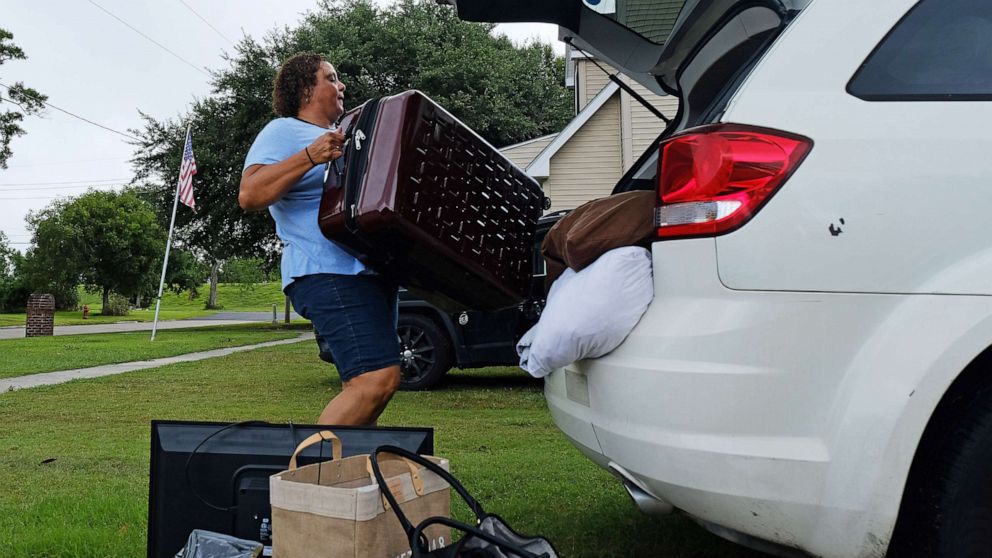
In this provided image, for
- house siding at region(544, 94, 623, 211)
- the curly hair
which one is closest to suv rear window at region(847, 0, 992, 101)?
the curly hair

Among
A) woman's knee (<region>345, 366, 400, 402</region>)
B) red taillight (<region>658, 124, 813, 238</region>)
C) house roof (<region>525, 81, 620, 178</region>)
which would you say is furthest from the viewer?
house roof (<region>525, 81, 620, 178</region>)

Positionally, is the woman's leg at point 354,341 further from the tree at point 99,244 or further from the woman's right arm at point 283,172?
the tree at point 99,244

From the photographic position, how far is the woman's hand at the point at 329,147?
2918mm

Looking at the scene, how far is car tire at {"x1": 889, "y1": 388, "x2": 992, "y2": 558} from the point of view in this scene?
1864 millimetres

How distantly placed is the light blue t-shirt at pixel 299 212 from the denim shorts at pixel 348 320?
5 centimetres

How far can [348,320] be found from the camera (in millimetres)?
3074

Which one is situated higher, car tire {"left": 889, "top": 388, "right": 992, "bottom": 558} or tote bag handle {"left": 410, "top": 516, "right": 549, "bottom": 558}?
car tire {"left": 889, "top": 388, "right": 992, "bottom": 558}

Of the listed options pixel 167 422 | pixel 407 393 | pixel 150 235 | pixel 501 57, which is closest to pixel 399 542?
pixel 167 422

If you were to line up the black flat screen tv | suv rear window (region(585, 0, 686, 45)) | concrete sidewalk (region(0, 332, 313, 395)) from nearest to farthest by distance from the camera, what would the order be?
1. the black flat screen tv
2. suv rear window (region(585, 0, 686, 45))
3. concrete sidewalk (region(0, 332, 313, 395))

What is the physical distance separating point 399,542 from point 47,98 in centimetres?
3279

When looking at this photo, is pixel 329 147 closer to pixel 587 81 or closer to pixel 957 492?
pixel 957 492

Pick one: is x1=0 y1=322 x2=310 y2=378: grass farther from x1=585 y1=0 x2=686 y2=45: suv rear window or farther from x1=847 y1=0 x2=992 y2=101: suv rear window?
x1=847 y1=0 x2=992 y2=101: suv rear window

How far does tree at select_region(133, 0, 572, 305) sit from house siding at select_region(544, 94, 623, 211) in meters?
8.27

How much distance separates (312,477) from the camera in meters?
2.26
